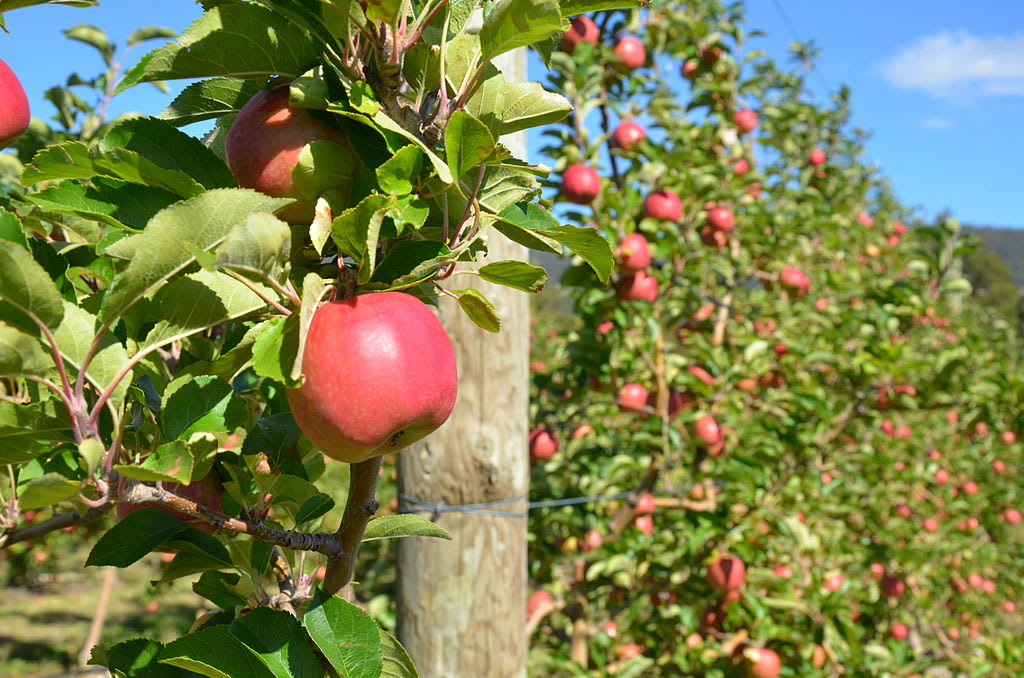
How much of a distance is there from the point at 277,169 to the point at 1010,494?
4.96m

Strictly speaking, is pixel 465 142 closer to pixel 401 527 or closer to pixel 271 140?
pixel 271 140

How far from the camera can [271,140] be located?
597 mm

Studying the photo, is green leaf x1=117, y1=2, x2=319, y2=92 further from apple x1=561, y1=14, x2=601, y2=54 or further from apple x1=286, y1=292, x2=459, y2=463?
apple x1=561, y1=14, x2=601, y2=54

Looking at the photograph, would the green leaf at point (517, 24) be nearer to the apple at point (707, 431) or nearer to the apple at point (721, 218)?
the apple at point (707, 431)

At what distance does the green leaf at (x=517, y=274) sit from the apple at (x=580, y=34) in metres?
1.99

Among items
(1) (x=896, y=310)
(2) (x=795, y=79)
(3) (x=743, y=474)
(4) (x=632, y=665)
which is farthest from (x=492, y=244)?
(2) (x=795, y=79)

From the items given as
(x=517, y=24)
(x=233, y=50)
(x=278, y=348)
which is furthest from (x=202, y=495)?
(x=517, y=24)

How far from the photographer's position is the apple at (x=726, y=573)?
2.28 m

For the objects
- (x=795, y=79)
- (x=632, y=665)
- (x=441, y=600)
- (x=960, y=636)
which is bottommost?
(x=960, y=636)

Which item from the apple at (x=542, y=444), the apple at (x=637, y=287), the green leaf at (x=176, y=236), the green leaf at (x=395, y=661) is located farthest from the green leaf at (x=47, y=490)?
the apple at (x=542, y=444)

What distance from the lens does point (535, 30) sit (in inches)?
21.4

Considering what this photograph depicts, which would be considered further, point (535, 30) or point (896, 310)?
point (896, 310)

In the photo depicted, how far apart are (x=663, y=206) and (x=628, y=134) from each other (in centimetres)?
26

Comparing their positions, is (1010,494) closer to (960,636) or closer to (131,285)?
(960,636)
